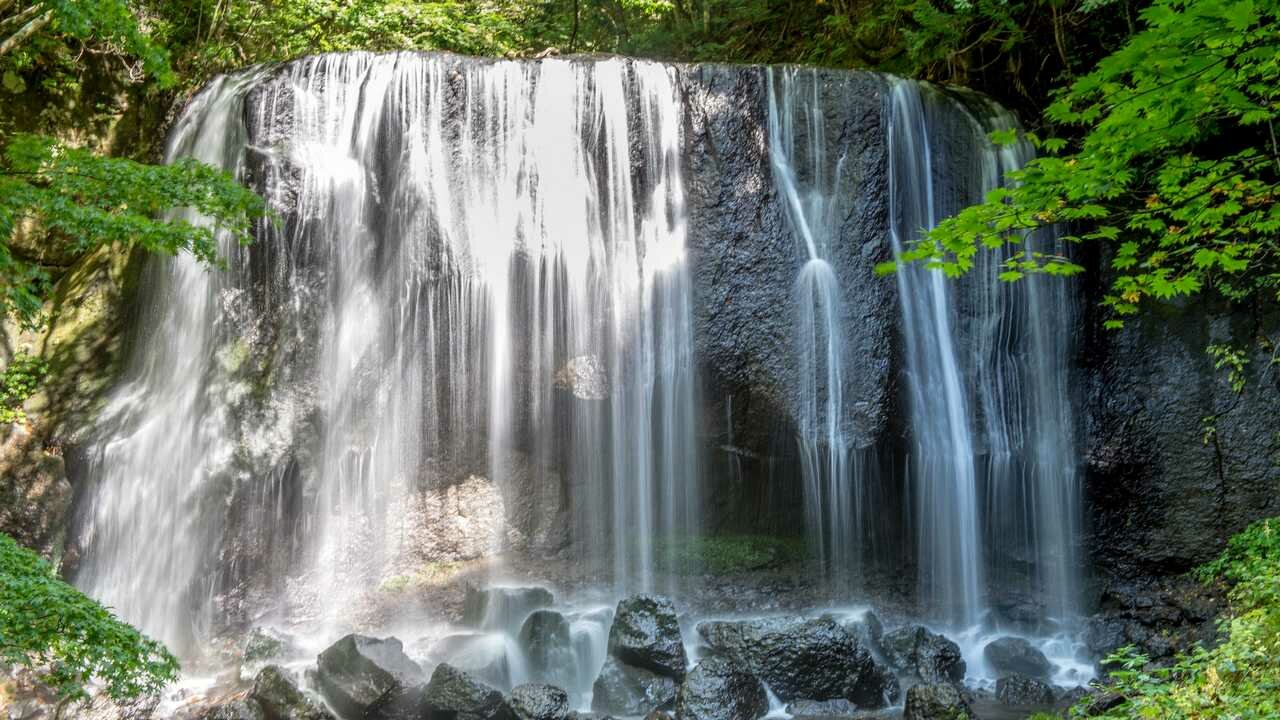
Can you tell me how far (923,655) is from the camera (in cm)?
803

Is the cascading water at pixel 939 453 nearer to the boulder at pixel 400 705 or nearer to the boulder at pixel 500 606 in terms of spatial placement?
the boulder at pixel 500 606

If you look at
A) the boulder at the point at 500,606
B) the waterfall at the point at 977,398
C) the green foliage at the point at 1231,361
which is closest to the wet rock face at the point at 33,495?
the boulder at the point at 500,606

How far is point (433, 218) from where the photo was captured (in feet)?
31.8

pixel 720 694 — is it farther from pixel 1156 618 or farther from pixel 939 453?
pixel 1156 618

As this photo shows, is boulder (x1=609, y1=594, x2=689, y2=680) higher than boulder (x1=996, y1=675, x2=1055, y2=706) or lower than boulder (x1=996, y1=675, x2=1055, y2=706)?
higher

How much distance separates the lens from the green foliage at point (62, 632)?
416cm

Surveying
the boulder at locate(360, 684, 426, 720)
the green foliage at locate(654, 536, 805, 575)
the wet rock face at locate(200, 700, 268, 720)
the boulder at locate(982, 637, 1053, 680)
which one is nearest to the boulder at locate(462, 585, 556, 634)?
the green foliage at locate(654, 536, 805, 575)

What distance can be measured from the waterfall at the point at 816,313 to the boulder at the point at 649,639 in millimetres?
2275

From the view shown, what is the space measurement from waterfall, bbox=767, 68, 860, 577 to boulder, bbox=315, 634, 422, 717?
4.28 m

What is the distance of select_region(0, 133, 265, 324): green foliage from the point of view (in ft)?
19.7

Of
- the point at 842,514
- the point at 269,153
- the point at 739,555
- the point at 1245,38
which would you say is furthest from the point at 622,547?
the point at 1245,38

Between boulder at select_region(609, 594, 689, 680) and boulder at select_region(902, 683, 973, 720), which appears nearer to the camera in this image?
boulder at select_region(902, 683, 973, 720)

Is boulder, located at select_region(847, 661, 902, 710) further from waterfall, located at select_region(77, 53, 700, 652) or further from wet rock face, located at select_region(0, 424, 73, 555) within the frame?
wet rock face, located at select_region(0, 424, 73, 555)

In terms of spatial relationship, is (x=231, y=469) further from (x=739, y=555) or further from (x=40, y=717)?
(x=739, y=555)
